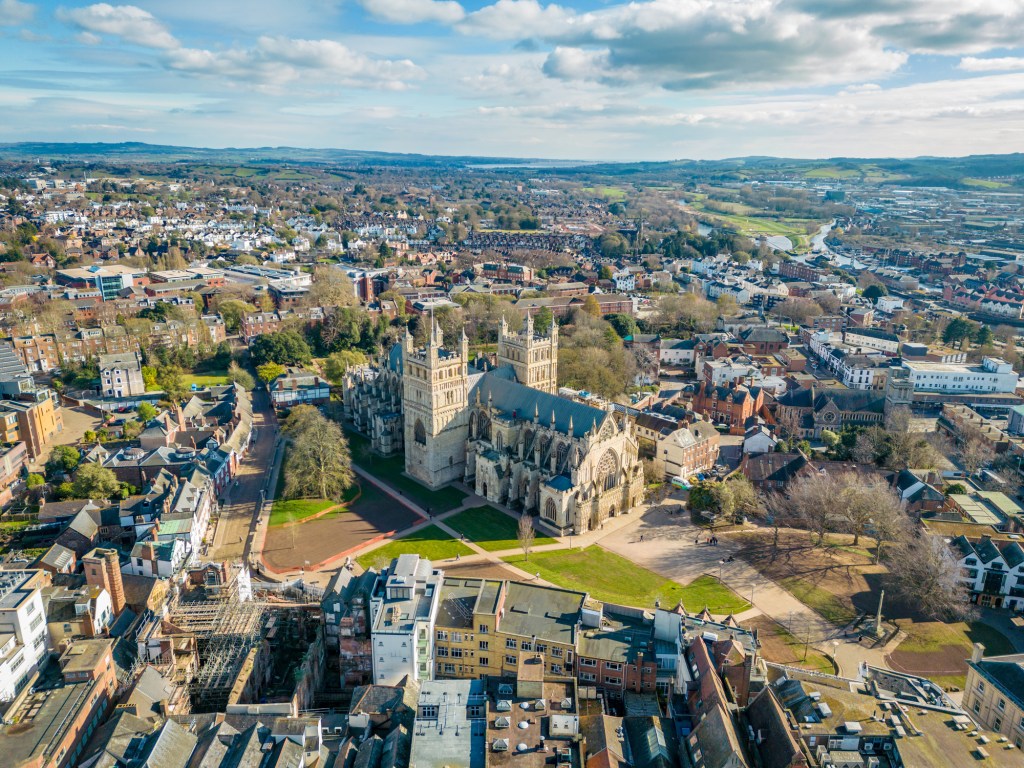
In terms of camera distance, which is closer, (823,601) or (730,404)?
(823,601)

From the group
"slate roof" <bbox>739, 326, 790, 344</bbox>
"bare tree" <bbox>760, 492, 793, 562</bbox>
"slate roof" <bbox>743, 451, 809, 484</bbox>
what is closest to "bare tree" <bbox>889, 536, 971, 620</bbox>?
"bare tree" <bbox>760, 492, 793, 562</bbox>

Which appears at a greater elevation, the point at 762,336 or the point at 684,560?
the point at 762,336

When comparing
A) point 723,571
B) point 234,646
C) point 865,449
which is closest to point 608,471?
point 723,571

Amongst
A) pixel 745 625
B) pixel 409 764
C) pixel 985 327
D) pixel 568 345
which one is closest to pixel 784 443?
pixel 745 625

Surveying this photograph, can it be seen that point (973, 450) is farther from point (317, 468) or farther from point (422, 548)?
point (317, 468)

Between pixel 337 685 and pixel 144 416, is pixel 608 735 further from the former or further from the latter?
pixel 144 416

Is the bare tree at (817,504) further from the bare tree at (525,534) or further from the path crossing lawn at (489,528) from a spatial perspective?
the bare tree at (525,534)

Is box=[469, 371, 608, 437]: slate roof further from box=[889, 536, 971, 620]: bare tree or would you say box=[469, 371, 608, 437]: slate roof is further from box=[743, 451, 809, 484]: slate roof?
box=[889, 536, 971, 620]: bare tree

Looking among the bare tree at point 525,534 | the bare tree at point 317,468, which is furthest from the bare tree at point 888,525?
the bare tree at point 317,468
